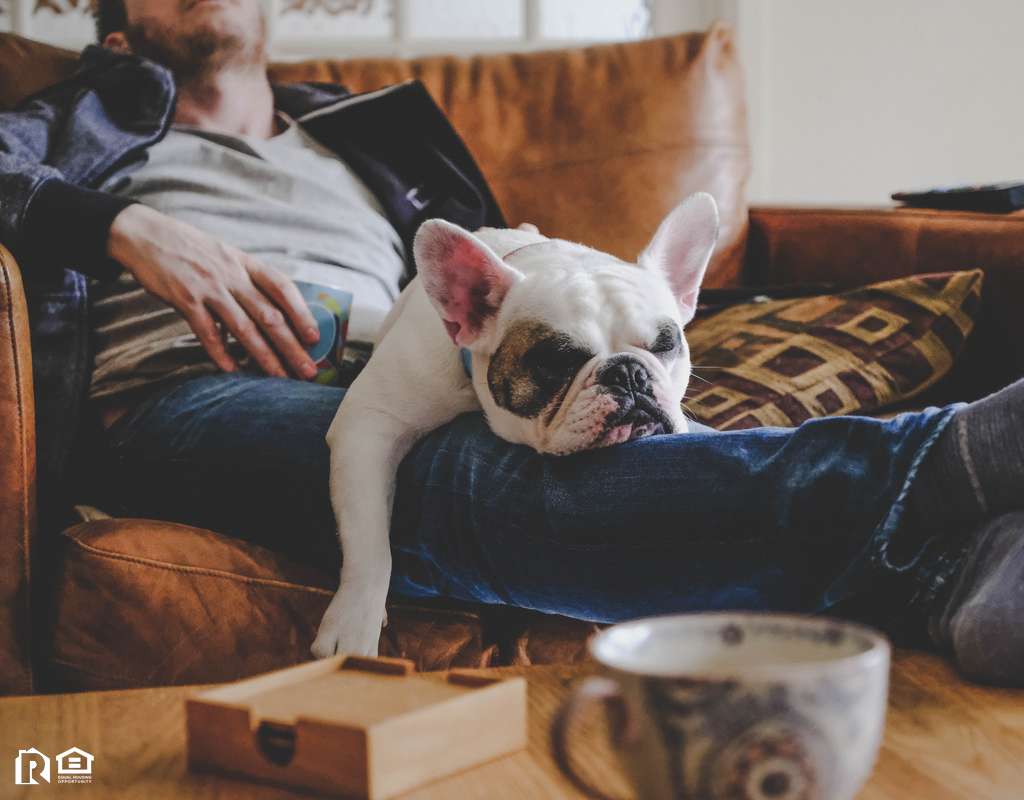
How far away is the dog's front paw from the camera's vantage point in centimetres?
83

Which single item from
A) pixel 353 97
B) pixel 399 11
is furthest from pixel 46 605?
pixel 399 11

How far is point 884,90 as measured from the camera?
2.25 metres

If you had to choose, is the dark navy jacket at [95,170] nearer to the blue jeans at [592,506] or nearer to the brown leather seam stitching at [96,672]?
the blue jeans at [592,506]

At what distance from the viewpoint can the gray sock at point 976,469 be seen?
57cm

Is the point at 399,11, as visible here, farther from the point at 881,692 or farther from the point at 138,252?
the point at 881,692

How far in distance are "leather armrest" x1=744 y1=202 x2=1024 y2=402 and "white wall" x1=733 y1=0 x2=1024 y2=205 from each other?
0.74 metres

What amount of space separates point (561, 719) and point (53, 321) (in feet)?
3.47

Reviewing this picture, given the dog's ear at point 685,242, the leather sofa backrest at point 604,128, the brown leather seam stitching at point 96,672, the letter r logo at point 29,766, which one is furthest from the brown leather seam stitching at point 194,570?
the leather sofa backrest at point 604,128

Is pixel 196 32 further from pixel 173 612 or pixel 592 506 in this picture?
pixel 592 506

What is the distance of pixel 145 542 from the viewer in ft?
2.77

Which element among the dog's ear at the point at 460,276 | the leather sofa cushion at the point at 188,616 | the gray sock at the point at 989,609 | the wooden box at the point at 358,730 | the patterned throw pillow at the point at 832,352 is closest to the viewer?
the wooden box at the point at 358,730

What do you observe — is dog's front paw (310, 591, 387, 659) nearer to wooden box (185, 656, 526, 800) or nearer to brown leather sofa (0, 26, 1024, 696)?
brown leather sofa (0, 26, 1024, 696)

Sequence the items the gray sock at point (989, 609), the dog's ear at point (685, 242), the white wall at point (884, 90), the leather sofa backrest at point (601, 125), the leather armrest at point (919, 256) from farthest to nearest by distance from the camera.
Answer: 1. the white wall at point (884, 90)
2. the leather sofa backrest at point (601, 125)
3. the leather armrest at point (919, 256)
4. the dog's ear at point (685, 242)
5. the gray sock at point (989, 609)

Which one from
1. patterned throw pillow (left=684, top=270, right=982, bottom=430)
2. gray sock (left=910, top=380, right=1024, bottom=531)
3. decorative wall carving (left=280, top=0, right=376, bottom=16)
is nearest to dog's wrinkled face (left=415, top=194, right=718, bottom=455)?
patterned throw pillow (left=684, top=270, right=982, bottom=430)
